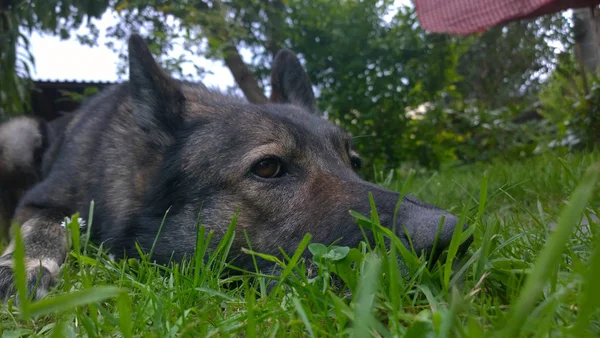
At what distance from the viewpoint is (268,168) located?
104 inches

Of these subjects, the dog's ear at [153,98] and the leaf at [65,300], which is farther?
the dog's ear at [153,98]

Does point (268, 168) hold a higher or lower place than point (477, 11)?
lower

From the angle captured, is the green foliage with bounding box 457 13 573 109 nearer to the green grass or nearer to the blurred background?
the blurred background

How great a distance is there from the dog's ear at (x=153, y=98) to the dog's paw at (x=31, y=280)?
0.99 metres

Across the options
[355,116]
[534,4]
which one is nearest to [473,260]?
[534,4]

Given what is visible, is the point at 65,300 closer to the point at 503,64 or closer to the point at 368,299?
the point at 368,299

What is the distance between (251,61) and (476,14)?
164 inches

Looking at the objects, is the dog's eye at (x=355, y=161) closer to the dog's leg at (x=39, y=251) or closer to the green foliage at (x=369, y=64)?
the dog's leg at (x=39, y=251)

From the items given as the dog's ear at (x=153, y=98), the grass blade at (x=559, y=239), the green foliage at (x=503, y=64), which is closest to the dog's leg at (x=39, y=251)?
the dog's ear at (x=153, y=98)

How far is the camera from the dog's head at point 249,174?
2.28 meters

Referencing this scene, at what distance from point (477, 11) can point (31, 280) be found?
4096 mm

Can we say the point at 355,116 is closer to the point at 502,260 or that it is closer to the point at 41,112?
the point at 502,260

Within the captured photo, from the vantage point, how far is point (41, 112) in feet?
36.3

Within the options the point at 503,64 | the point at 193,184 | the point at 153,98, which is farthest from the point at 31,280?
the point at 503,64
